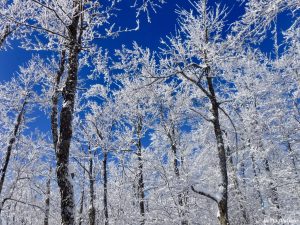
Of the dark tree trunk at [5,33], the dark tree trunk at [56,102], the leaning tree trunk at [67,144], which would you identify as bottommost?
the leaning tree trunk at [67,144]

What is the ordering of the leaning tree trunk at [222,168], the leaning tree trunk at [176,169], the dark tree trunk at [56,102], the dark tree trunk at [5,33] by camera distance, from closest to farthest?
the leaning tree trunk at [222,168] < the dark tree trunk at [56,102] < the dark tree trunk at [5,33] < the leaning tree trunk at [176,169]

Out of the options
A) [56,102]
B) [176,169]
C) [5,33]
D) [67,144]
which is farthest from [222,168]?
[5,33]

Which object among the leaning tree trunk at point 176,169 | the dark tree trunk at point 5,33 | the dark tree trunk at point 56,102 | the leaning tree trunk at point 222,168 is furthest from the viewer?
the leaning tree trunk at point 176,169

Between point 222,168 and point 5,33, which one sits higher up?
point 5,33

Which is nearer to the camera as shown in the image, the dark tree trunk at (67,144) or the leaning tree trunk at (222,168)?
the dark tree trunk at (67,144)

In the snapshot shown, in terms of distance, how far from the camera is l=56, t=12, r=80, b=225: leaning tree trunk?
463 cm

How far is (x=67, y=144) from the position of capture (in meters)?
5.06

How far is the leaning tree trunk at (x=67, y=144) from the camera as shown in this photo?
4633mm

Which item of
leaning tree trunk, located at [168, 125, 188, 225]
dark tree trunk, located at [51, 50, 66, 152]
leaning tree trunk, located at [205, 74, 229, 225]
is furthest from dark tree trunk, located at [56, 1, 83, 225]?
leaning tree trunk, located at [168, 125, 188, 225]

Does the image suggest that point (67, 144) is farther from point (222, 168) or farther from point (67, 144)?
point (222, 168)

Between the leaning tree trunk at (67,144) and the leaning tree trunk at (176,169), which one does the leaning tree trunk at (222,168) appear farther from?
the leaning tree trunk at (67,144)

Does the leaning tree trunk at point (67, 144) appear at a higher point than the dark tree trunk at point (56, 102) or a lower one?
lower

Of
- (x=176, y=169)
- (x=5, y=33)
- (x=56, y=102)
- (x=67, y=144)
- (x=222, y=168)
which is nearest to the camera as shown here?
(x=67, y=144)

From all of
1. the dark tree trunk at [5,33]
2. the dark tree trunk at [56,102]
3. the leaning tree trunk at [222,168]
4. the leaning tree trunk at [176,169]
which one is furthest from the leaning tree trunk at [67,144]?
the leaning tree trunk at [176,169]
